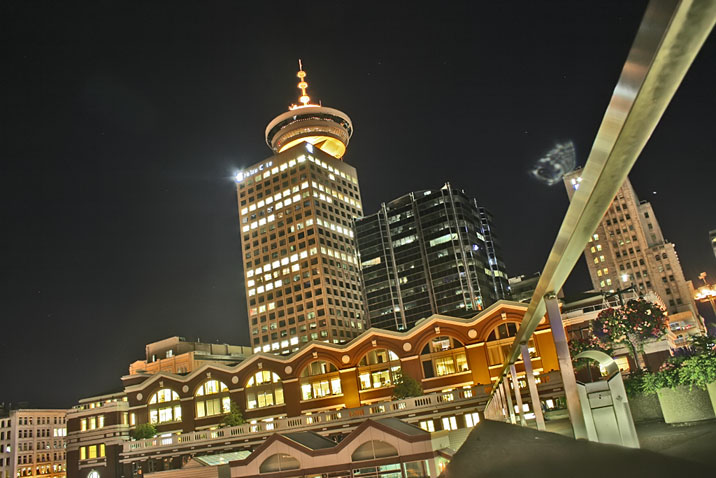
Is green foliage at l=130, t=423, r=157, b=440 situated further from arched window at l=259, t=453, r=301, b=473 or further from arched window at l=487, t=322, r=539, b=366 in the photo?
arched window at l=487, t=322, r=539, b=366

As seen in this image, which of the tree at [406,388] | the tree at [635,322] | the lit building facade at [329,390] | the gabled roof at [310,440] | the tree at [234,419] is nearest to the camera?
the tree at [635,322]

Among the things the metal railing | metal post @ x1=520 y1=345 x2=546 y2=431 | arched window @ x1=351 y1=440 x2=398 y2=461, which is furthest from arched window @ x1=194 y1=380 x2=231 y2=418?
the metal railing

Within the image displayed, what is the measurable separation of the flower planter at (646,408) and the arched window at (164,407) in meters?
69.6

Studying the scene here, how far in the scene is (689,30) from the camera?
6.47ft

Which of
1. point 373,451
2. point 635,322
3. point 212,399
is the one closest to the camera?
point 635,322

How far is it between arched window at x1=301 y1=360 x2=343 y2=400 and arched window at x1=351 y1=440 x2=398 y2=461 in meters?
26.7

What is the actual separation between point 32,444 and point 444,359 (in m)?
119

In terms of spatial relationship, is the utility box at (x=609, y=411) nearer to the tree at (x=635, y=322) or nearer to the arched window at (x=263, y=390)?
the tree at (x=635, y=322)

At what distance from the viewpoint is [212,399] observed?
68.5 metres

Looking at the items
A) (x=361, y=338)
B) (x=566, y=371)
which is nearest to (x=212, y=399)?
(x=361, y=338)

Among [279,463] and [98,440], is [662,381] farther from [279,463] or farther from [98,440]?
[98,440]

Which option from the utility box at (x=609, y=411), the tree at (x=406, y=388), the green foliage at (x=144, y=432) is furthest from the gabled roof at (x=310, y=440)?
the utility box at (x=609, y=411)

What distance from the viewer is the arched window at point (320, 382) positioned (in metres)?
63.2

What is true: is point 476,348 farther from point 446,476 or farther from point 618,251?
point 618,251
